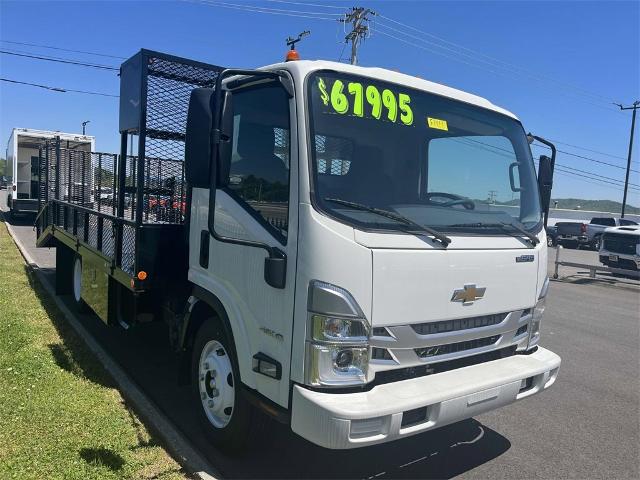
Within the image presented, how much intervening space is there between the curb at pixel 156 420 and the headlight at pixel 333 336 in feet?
3.59

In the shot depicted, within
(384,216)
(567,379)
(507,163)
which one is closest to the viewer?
(384,216)

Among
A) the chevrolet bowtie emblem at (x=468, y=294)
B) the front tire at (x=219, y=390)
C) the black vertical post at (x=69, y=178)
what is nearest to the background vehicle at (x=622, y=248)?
the chevrolet bowtie emblem at (x=468, y=294)

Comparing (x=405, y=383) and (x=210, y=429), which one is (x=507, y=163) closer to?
(x=405, y=383)

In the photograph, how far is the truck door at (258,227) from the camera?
2881 millimetres

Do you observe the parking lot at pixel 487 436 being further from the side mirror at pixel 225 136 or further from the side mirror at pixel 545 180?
the side mirror at pixel 545 180

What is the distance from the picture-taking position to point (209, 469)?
10.7 ft

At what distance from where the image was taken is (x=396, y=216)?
296cm

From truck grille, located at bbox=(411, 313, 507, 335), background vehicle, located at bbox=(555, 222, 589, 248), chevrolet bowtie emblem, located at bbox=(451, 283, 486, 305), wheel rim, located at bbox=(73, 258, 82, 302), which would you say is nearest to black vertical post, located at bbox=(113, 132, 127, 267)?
wheel rim, located at bbox=(73, 258, 82, 302)

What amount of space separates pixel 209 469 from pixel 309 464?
0.68m

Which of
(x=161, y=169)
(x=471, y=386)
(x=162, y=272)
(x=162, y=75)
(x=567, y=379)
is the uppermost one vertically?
(x=162, y=75)

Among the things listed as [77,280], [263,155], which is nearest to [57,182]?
[77,280]

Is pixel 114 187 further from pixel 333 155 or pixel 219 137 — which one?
pixel 333 155

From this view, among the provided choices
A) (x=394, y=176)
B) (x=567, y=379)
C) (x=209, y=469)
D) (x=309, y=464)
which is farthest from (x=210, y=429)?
(x=567, y=379)

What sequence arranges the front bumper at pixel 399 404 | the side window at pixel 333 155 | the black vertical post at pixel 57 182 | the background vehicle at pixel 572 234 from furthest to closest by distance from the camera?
the background vehicle at pixel 572 234
the black vertical post at pixel 57 182
the side window at pixel 333 155
the front bumper at pixel 399 404
